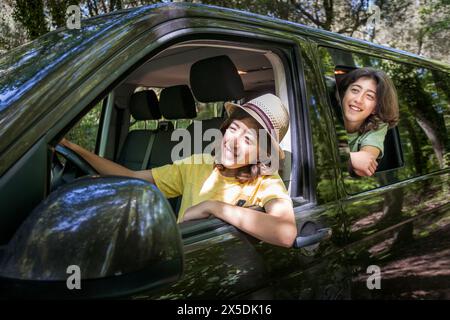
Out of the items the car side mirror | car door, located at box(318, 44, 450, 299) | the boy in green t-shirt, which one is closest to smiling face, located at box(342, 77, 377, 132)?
the boy in green t-shirt

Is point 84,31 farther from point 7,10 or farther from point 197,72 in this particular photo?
point 7,10

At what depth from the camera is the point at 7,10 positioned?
15.6 meters

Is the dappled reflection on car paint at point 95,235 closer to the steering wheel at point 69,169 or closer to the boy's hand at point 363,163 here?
the steering wheel at point 69,169

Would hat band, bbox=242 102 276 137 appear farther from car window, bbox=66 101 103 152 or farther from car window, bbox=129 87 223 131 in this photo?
car window, bbox=129 87 223 131

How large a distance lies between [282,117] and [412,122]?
106 centimetres

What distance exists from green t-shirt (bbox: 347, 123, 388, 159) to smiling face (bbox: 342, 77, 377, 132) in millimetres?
43

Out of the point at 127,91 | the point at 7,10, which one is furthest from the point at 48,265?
the point at 7,10

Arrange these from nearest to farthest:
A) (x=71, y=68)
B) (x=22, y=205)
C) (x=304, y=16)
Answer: (x=22, y=205) → (x=71, y=68) → (x=304, y=16)

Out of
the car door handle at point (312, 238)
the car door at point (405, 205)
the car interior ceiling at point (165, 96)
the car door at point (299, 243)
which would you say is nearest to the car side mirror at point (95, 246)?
the car door at point (299, 243)

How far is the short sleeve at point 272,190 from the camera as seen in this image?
6.18 feet

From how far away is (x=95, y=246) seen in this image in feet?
3.23

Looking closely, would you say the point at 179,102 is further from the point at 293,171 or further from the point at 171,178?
the point at 293,171

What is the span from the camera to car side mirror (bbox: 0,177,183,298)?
0.98m

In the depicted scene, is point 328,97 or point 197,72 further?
point 197,72
